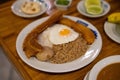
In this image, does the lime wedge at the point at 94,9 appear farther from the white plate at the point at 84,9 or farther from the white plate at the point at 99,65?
the white plate at the point at 99,65

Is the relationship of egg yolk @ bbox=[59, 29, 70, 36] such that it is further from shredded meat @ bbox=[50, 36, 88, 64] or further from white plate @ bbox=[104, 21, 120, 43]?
white plate @ bbox=[104, 21, 120, 43]

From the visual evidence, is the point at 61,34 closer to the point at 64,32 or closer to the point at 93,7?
the point at 64,32

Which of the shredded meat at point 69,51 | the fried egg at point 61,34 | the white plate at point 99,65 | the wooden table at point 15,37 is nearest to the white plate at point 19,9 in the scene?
the wooden table at point 15,37

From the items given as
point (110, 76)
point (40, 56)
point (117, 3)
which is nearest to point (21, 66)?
point (40, 56)

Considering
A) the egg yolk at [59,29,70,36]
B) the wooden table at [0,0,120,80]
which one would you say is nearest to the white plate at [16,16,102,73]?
the wooden table at [0,0,120,80]

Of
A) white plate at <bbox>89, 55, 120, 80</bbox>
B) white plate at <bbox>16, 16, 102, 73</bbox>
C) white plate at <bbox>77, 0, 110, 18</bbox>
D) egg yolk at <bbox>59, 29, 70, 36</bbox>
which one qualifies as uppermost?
white plate at <bbox>89, 55, 120, 80</bbox>

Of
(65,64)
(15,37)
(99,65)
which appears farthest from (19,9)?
(99,65)
